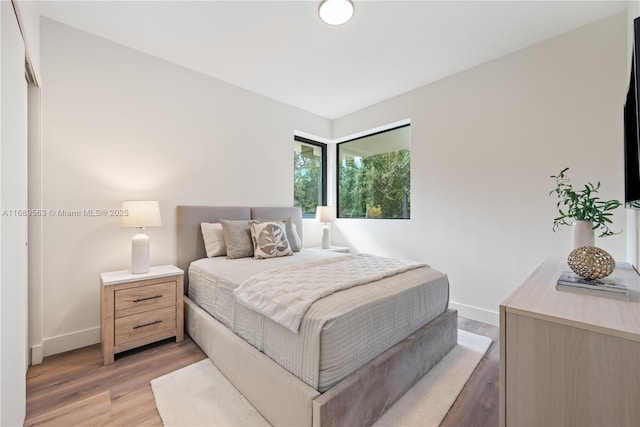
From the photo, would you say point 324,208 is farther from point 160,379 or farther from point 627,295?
point 627,295

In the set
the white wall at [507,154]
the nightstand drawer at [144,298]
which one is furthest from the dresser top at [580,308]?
the nightstand drawer at [144,298]

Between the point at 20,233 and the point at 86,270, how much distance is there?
43.1 inches

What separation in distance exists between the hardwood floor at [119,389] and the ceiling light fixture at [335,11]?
2.73 m

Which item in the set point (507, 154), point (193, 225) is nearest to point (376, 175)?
point (507, 154)

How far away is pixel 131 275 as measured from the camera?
219cm

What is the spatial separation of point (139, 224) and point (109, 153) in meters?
0.78

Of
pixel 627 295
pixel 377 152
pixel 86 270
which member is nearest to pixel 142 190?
pixel 86 270

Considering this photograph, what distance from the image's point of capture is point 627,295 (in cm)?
102

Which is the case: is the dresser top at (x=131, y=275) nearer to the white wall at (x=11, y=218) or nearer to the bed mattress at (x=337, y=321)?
the bed mattress at (x=337, y=321)

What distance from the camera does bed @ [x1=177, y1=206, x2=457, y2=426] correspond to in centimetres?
125

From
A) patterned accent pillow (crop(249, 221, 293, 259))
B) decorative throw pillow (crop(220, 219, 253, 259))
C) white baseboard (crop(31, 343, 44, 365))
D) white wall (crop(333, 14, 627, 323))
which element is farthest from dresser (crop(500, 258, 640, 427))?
white baseboard (crop(31, 343, 44, 365))

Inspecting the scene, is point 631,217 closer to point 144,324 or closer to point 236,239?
point 236,239

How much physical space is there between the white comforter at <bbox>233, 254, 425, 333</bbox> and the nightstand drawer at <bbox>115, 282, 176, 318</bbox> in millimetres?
865

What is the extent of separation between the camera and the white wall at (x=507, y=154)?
2160mm
